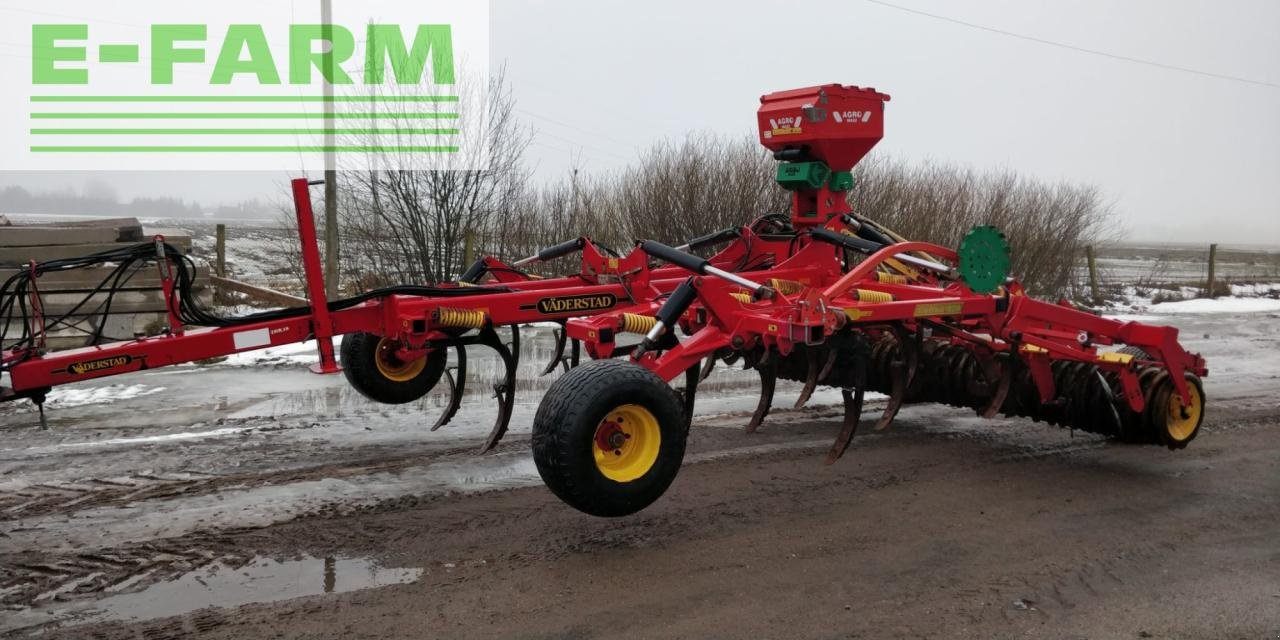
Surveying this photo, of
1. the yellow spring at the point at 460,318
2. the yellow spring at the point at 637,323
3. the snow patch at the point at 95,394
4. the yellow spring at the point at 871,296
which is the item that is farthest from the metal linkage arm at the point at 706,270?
the snow patch at the point at 95,394

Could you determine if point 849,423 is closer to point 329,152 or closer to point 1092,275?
point 329,152

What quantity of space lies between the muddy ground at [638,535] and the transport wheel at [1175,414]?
19 cm

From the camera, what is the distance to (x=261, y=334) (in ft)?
18.1

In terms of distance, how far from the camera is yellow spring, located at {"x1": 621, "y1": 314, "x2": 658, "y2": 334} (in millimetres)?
5566

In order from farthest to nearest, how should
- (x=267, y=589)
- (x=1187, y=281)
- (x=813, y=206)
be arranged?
(x=1187, y=281) → (x=813, y=206) → (x=267, y=589)

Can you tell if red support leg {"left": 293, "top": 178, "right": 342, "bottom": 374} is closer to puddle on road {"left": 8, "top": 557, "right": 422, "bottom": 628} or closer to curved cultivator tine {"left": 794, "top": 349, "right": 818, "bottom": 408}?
puddle on road {"left": 8, "top": 557, "right": 422, "bottom": 628}

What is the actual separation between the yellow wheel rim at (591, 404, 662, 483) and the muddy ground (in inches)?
16.7

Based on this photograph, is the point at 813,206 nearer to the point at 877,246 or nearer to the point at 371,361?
the point at 877,246

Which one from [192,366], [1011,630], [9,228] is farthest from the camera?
[9,228]

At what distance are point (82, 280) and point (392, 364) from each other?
22.0 ft

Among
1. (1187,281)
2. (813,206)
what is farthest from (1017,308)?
(1187,281)

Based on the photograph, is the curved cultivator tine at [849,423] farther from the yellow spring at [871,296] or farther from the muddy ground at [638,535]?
the yellow spring at [871,296]

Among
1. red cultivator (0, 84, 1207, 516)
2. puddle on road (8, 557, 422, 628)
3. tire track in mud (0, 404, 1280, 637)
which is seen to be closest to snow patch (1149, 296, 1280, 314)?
red cultivator (0, 84, 1207, 516)

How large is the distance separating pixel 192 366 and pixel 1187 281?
24859 mm
